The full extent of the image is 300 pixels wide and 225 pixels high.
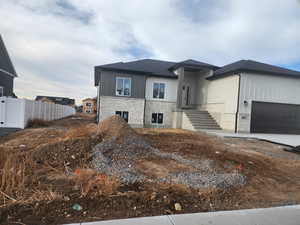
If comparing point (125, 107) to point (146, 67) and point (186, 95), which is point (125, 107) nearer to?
point (146, 67)

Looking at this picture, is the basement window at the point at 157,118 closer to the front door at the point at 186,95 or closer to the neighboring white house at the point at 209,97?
the neighboring white house at the point at 209,97

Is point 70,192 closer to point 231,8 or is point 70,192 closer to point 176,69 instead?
point 231,8

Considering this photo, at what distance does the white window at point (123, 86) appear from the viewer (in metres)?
13.9

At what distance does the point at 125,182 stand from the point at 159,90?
12264 millimetres

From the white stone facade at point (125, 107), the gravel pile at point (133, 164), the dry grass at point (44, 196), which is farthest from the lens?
the white stone facade at point (125, 107)

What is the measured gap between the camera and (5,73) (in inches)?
667

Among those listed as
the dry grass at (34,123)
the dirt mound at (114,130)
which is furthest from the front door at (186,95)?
the dry grass at (34,123)

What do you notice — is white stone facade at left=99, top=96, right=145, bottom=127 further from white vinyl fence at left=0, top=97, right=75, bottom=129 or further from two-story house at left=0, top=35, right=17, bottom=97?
two-story house at left=0, top=35, right=17, bottom=97

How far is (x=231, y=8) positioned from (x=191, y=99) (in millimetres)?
9022

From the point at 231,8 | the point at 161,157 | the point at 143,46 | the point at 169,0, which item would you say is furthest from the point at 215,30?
the point at 161,157

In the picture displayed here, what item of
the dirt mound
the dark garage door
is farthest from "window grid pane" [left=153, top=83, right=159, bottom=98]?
the dirt mound

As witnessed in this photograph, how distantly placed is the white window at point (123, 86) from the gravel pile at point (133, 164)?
8.02 meters

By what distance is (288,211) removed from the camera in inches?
101

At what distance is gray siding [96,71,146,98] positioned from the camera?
13.5m
